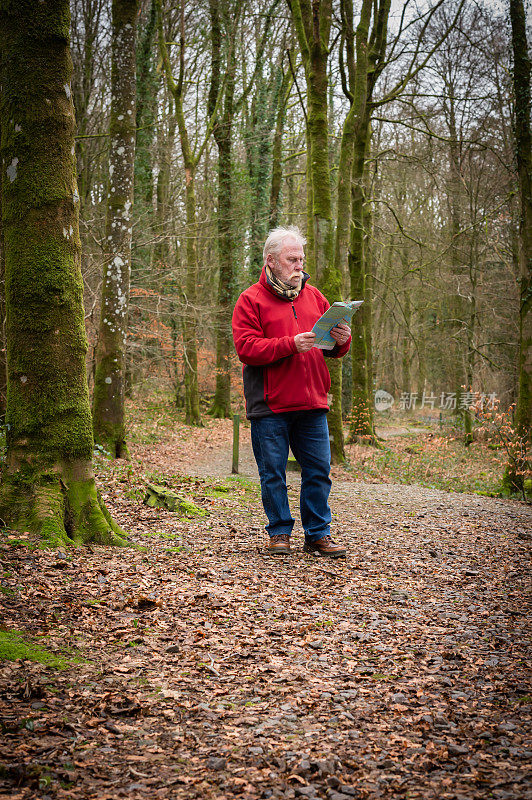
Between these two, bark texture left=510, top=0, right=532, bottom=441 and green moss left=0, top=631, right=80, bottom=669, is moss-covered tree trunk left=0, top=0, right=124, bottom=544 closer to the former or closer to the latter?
green moss left=0, top=631, right=80, bottom=669

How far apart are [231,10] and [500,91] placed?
8607mm

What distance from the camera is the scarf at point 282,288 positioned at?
15.1 feet

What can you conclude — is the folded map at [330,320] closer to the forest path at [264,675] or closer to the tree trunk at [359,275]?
the forest path at [264,675]

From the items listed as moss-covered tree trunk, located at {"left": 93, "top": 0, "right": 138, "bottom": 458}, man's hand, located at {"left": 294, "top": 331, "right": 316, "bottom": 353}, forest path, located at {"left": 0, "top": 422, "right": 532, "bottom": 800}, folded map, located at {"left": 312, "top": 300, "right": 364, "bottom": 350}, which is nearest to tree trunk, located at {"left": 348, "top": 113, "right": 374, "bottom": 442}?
moss-covered tree trunk, located at {"left": 93, "top": 0, "right": 138, "bottom": 458}

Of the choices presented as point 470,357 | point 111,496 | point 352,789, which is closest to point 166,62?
point 470,357

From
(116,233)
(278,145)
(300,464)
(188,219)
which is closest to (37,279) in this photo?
(300,464)

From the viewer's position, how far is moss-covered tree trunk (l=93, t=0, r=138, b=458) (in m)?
9.18

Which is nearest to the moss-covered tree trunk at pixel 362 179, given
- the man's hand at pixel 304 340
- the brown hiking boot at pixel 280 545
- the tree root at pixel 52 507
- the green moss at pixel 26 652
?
the brown hiking boot at pixel 280 545

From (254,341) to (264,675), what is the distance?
2.37 m

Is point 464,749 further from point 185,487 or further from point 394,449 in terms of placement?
point 394,449

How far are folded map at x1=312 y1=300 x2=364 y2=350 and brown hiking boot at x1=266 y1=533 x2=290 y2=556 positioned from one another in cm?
154

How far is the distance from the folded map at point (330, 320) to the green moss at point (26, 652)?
260 cm

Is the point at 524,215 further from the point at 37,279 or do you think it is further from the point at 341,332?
the point at 37,279

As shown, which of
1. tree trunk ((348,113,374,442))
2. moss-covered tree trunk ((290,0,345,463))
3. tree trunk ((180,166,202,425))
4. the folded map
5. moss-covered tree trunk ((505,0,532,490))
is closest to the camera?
the folded map
